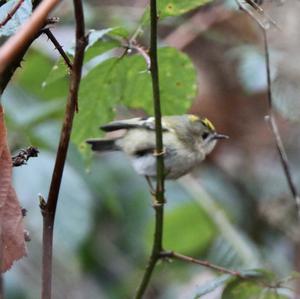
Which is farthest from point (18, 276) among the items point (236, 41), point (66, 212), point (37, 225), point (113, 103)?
point (236, 41)

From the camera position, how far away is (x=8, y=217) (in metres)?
0.95

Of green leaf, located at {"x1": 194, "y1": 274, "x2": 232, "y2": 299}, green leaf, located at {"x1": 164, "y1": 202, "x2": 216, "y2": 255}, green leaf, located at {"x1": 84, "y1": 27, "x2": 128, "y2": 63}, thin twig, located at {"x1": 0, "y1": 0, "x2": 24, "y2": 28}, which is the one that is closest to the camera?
thin twig, located at {"x1": 0, "y1": 0, "x2": 24, "y2": 28}

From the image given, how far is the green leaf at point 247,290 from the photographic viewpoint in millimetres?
1438

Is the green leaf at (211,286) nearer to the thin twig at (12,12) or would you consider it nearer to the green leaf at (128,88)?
the green leaf at (128,88)

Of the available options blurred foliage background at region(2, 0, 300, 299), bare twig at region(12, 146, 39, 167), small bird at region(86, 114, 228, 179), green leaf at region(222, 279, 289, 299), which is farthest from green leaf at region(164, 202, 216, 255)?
bare twig at region(12, 146, 39, 167)

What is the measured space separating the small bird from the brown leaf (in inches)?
64.9

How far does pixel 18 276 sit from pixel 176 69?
173 centimetres

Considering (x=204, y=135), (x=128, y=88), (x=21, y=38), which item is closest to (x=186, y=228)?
(x=204, y=135)

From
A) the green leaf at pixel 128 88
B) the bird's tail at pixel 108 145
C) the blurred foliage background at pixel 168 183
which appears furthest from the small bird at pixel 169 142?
the green leaf at pixel 128 88

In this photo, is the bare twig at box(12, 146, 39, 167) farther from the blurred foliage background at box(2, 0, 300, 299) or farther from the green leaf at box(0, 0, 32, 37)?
the blurred foliage background at box(2, 0, 300, 299)

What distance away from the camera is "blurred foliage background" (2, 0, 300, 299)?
1.68 metres

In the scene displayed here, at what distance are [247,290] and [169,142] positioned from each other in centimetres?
152

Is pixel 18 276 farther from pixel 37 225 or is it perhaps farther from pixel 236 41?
pixel 236 41

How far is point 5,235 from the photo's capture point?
968 mm
